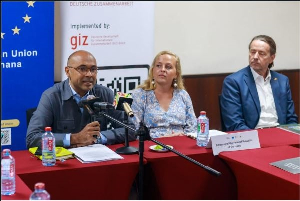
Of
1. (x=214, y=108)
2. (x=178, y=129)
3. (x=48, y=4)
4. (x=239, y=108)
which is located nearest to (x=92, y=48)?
(x=48, y=4)

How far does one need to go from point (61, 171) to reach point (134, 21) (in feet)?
6.06

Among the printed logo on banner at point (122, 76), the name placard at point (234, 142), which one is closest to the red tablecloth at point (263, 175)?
the name placard at point (234, 142)

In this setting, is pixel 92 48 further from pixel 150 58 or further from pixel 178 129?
pixel 178 129

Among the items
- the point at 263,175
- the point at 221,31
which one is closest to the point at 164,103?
the point at 263,175

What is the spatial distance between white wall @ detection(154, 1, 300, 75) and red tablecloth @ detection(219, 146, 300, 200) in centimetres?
187

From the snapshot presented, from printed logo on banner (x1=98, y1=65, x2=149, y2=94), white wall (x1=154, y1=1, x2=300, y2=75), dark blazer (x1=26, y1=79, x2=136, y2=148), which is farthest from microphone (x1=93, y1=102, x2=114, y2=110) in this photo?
white wall (x1=154, y1=1, x2=300, y2=75)

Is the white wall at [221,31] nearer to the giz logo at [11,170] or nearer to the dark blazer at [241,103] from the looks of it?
the dark blazer at [241,103]

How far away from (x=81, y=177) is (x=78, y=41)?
158 centimetres

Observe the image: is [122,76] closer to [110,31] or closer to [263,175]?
[110,31]

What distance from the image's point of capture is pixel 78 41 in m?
3.92

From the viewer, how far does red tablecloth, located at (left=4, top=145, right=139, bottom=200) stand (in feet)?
8.29

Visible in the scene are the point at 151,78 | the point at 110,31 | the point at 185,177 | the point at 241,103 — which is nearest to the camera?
the point at 185,177

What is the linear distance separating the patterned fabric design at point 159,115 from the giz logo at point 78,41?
2.13 ft

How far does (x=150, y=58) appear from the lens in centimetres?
421
